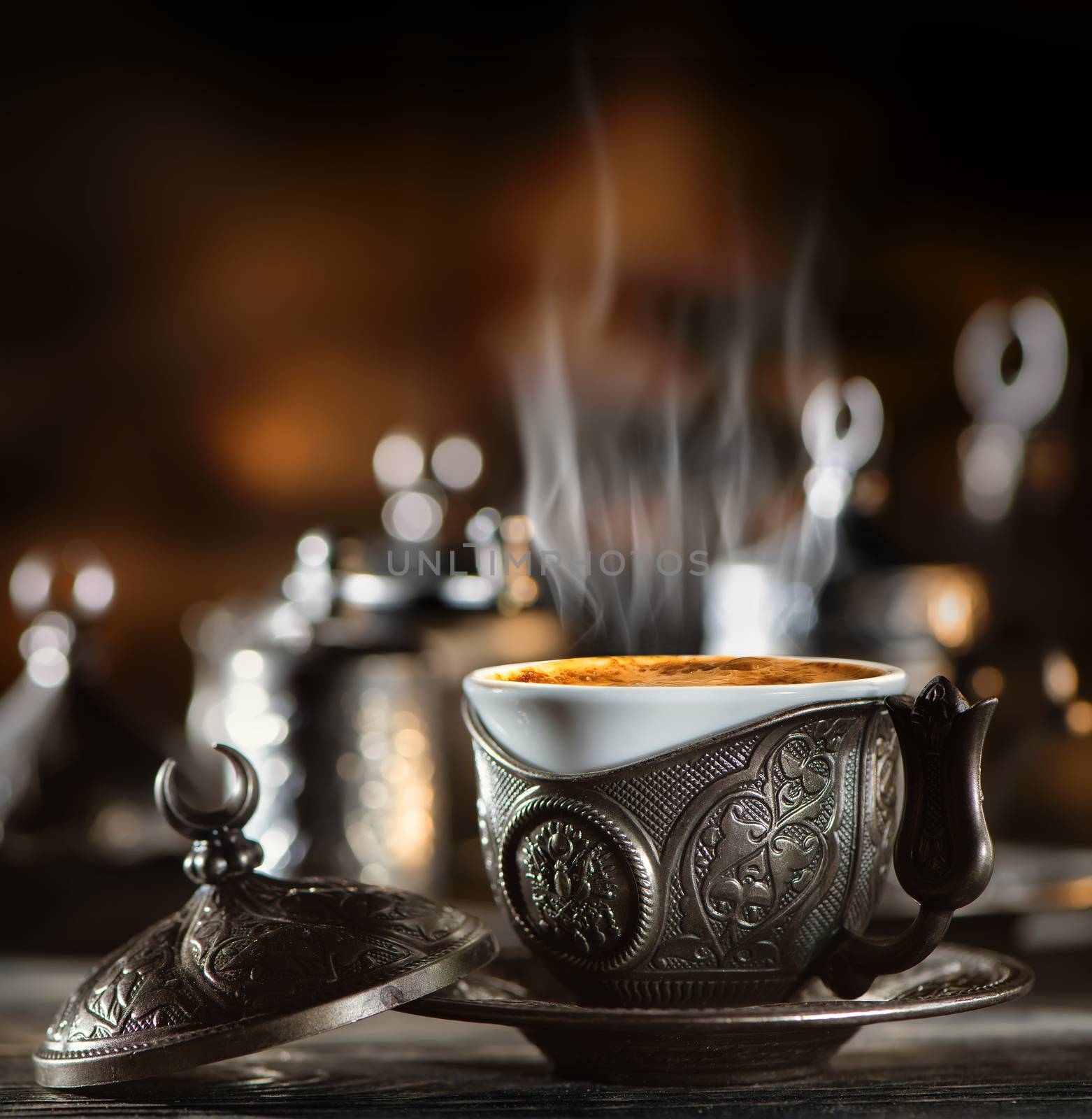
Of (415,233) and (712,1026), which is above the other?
(415,233)

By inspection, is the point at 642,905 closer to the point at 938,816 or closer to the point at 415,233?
the point at 938,816

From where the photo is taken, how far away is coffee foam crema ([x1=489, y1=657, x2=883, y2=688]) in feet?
1.76

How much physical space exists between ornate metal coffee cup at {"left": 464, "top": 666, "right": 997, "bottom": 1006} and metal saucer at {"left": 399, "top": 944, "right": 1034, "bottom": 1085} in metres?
0.02

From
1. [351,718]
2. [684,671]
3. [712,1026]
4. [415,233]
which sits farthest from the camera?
[415,233]

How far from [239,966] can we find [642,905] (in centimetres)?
14

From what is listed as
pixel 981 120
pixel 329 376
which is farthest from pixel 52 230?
pixel 981 120

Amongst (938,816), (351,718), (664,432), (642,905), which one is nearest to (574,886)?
(642,905)

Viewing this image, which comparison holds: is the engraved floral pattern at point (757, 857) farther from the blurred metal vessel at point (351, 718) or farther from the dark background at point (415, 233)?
the dark background at point (415, 233)

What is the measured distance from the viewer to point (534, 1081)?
489 mm

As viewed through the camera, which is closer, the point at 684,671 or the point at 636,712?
the point at 636,712

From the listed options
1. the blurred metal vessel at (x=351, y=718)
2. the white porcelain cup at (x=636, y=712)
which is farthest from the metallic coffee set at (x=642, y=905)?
the blurred metal vessel at (x=351, y=718)

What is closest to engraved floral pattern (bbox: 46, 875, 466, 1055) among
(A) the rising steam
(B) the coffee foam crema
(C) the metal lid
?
(C) the metal lid

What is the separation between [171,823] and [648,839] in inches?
6.8

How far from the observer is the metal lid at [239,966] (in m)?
0.42
